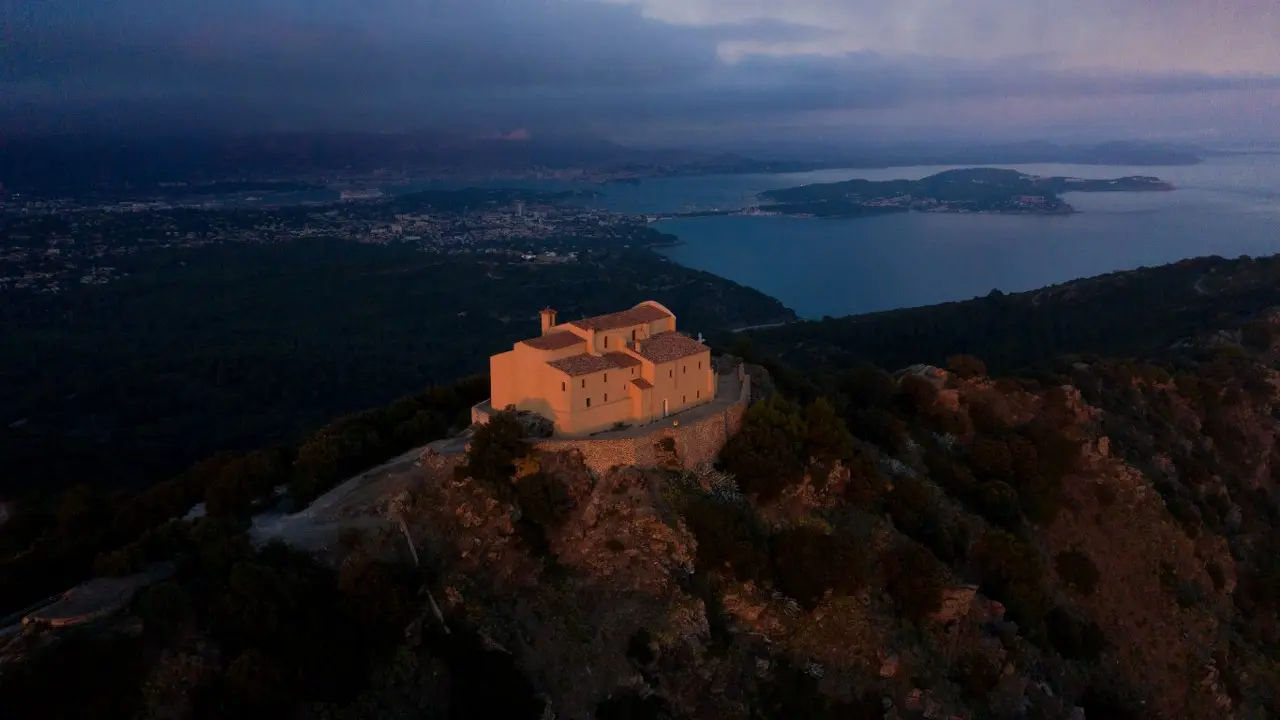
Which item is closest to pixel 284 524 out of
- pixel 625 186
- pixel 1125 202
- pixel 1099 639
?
pixel 1099 639

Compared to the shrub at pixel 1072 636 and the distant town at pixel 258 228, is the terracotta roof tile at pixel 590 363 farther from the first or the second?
the distant town at pixel 258 228

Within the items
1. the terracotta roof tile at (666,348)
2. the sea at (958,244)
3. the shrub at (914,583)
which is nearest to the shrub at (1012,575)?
the shrub at (914,583)

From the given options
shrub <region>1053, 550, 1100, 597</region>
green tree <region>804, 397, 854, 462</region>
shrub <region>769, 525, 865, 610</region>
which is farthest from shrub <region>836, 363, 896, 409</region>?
shrub <region>769, 525, 865, 610</region>

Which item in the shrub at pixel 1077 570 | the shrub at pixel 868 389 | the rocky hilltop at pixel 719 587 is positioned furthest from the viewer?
the shrub at pixel 868 389

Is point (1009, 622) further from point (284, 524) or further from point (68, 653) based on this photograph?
point (68, 653)

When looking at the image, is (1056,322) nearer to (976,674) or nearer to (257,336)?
(976,674)

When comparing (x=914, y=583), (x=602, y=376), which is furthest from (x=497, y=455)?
(x=914, y=583)
